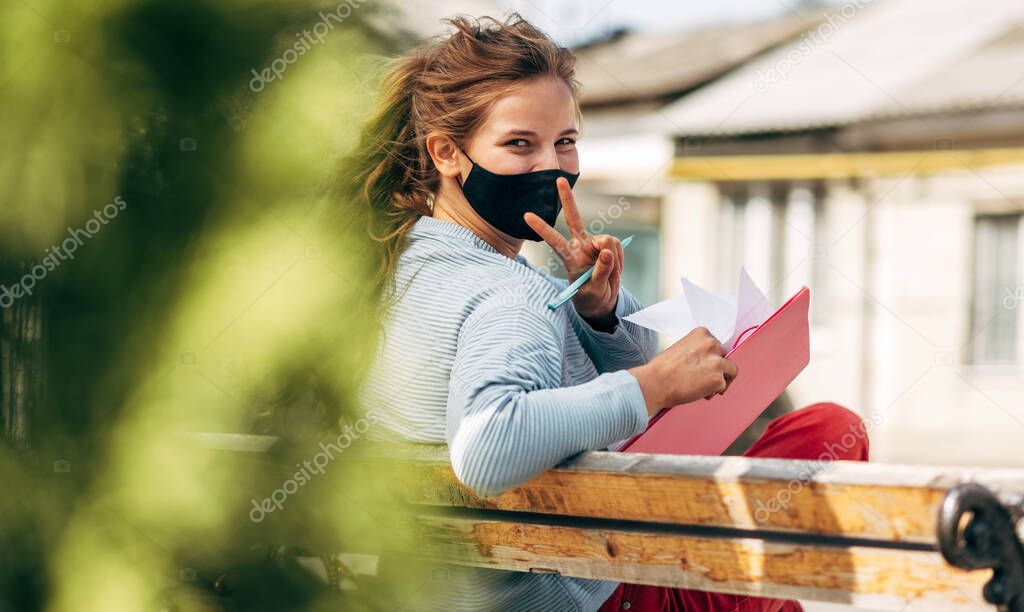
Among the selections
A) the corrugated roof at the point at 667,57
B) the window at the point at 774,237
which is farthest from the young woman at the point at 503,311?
the corrugated roof at the point at 667,57

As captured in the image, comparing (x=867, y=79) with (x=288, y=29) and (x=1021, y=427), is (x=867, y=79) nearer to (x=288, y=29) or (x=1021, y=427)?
(x=1021, y=427)

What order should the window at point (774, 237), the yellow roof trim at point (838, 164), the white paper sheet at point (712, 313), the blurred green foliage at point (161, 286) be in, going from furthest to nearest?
1. the window at point (774, 237)
2. the yellow roof trim at point (838, 164)
3. the white paper sheet at point (712, 313)
4. the blurred green foliage at point (161, 286)

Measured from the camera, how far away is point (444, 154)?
182 cm

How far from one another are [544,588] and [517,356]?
38 cm

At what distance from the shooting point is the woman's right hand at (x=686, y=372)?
144cm

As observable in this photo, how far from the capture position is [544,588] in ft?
5.10

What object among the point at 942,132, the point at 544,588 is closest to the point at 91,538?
the point at 544,588

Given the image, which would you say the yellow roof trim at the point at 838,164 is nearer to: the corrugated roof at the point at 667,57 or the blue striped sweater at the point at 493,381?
A: the corrugated roof at the point at 667,57

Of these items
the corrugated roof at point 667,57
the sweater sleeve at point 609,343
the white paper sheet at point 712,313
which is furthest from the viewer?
the corrugated roof at point 667,57

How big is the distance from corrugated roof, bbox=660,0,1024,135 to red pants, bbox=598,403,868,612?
7.81 metres

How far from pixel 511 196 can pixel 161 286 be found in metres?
0.64

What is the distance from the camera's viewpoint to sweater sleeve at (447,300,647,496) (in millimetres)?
1318

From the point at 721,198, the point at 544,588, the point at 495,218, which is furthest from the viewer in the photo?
the point at 721,198

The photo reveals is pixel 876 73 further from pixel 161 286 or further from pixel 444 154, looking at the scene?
pixel 161 286
